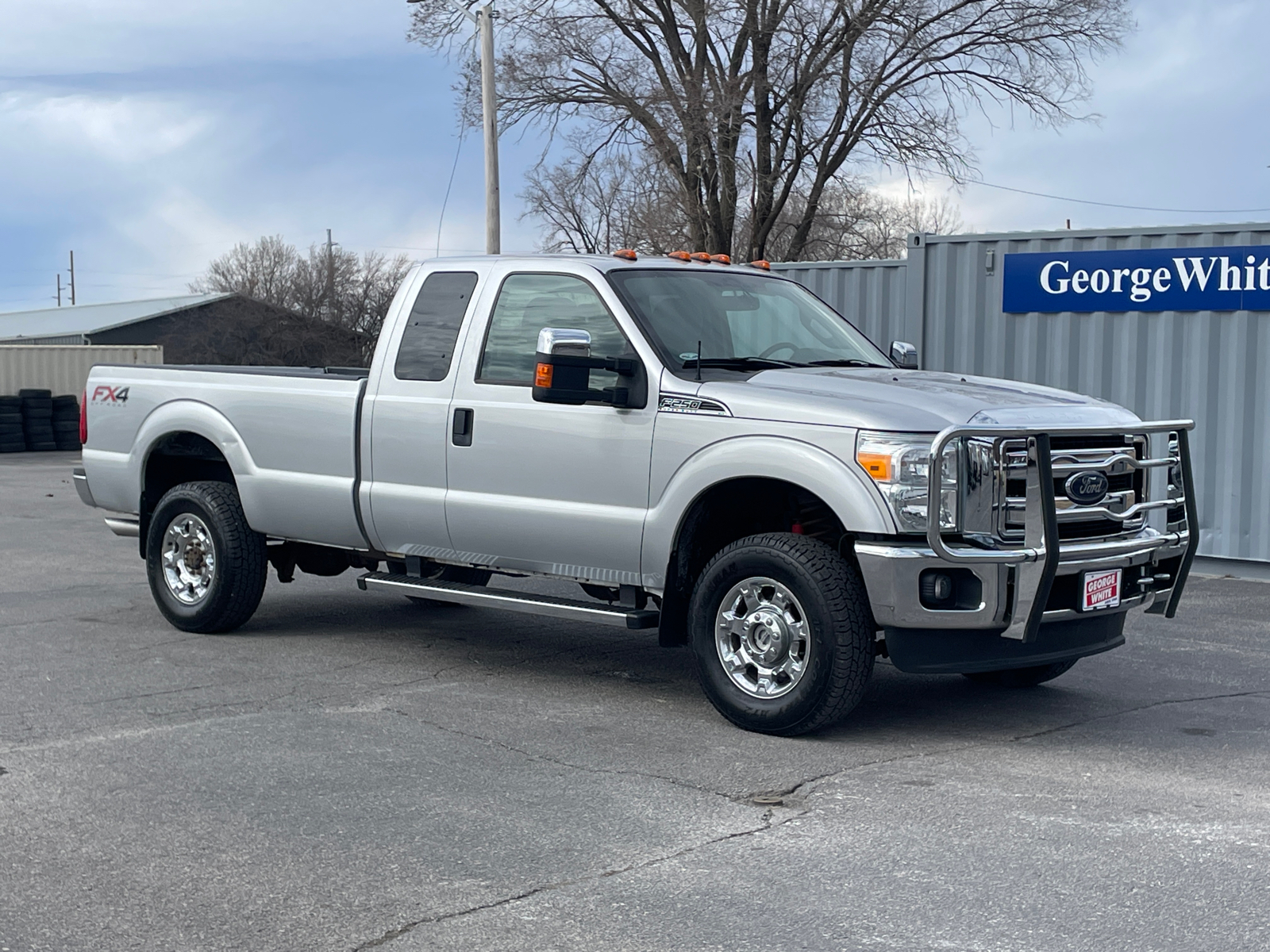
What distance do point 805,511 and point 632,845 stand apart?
221cm

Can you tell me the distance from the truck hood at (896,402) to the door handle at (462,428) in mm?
1351

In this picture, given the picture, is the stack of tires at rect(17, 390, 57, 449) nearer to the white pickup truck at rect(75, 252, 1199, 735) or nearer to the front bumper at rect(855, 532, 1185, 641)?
the white pickup truck at rect(75, 252, 1199, 735)

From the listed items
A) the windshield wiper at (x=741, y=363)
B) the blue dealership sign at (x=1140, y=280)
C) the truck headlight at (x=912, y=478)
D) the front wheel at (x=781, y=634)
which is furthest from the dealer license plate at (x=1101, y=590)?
the blue dealership sign at (x=1140, y=280)

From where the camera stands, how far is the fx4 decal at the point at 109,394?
9023 millimetres

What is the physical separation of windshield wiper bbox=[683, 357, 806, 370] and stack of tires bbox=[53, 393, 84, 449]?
26.9 metres

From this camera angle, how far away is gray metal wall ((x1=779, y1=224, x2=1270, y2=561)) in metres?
12.0

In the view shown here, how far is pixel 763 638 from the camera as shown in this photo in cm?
628

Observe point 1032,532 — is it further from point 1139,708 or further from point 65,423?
point 65,423

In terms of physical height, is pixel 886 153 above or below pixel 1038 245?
above

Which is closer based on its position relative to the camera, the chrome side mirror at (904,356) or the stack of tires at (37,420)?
the chrome side mirror at (904,356)

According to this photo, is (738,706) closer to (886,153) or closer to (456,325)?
(456,325)

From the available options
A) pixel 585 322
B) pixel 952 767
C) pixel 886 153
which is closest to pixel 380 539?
pixel 585 322

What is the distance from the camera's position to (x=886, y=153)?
3312 cm

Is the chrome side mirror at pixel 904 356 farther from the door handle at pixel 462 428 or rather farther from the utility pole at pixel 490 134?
the utility pole at pixel 490 134
